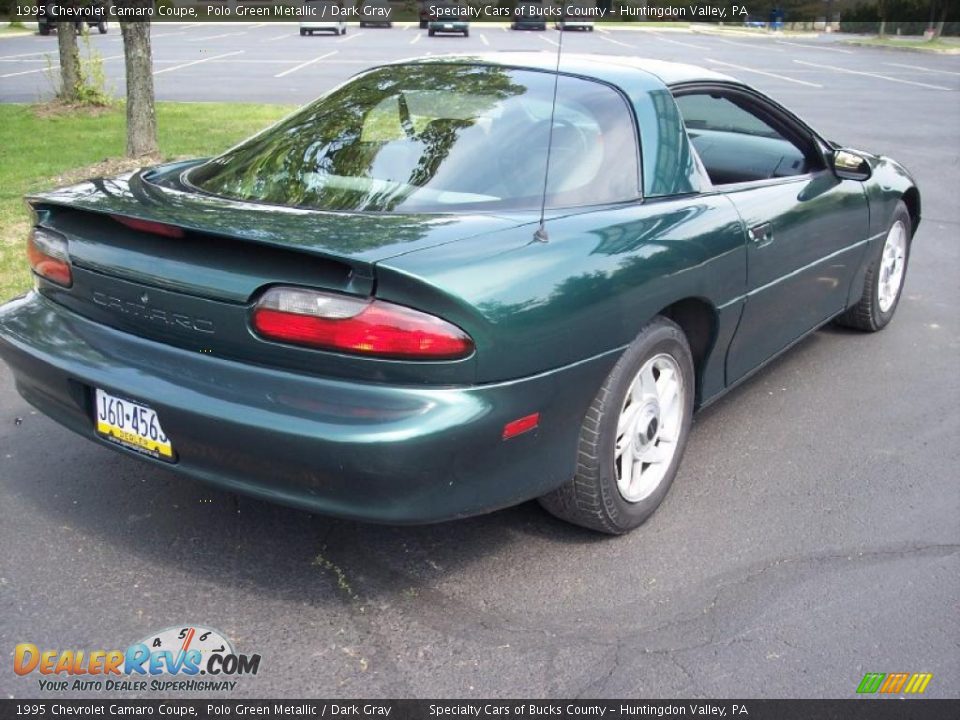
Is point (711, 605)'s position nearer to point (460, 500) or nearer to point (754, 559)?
point (754, 559)

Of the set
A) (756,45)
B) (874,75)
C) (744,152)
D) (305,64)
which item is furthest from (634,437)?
(756,45)

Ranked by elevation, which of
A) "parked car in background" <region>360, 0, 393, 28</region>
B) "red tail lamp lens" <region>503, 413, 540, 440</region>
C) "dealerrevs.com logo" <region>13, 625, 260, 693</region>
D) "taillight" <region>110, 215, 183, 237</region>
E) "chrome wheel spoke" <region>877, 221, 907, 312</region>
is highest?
"parked car in background" <region>360, 0, 393, 28</region>

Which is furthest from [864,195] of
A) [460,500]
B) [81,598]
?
[81,598]

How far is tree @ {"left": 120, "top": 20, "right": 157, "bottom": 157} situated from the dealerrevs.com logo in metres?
7.07

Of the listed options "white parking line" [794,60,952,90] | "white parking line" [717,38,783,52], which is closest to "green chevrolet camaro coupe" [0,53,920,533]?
"white parking line" [794,60,952,90]

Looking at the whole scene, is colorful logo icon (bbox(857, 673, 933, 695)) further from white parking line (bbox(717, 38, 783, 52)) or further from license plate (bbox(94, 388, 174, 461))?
white parking line (bbox(717, 38, 783, 52))

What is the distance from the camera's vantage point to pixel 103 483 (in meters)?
3.53

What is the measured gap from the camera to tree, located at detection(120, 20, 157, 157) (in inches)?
340

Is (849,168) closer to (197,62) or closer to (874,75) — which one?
(197,62)

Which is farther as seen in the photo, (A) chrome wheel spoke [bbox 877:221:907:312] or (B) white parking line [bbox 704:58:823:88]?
(B) white parking line [bbox 704:58:823:88]

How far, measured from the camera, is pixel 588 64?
144 inches

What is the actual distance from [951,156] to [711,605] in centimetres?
1084

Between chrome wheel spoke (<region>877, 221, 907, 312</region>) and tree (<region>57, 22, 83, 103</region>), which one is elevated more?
tree (<region>57, 22, 83, 103</region>)

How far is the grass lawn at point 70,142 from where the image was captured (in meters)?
6.83
